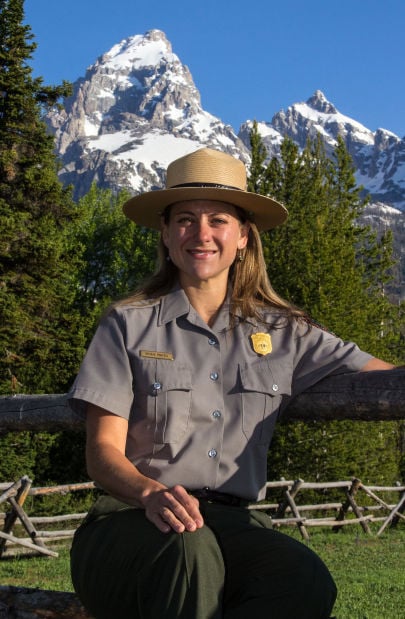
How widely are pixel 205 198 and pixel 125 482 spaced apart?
51.8 inches

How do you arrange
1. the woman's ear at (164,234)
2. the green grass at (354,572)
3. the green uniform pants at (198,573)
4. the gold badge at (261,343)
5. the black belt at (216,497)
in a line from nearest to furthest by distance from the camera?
the green uniform pants at (198,573) < the black belt at (216,497) < the gold badge at (261,343) < the woman's ear at (164,234) < the green grass at (354,572)

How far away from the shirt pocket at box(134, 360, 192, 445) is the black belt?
0.67 feet

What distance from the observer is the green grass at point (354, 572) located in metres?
8.60

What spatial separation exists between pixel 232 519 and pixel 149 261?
3382 centimetres

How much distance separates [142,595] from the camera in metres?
2.11

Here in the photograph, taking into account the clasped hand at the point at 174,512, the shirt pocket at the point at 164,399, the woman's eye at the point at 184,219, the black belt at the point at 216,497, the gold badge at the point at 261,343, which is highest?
the woman's eye at the point at 184,219

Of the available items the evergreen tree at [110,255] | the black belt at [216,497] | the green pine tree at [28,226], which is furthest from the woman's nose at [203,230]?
the evergreen tree at [110,255]

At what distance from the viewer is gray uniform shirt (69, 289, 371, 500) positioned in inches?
106

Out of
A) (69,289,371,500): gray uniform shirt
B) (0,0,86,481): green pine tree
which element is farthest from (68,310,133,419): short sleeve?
(0,0,86,481): green pine tree

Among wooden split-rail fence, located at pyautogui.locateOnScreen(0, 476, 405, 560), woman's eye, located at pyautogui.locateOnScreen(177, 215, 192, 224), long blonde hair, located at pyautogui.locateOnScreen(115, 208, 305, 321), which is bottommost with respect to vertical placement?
wooden split-rail fence, located at pyautogui.locateOnScreen(0, 476, 405, 560)

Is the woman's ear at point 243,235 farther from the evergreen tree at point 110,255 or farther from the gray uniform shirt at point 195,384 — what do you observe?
the evergreen tree at point 110,255

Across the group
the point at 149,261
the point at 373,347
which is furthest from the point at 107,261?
the point at 373,347

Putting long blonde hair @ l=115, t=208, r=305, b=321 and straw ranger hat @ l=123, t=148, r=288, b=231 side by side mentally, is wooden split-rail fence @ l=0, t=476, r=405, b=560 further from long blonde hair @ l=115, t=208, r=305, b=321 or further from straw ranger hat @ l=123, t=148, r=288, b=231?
straw ranger hat @ l=123, t=148, r=288, b=231

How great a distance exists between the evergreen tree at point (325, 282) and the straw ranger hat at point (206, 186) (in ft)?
65.2
